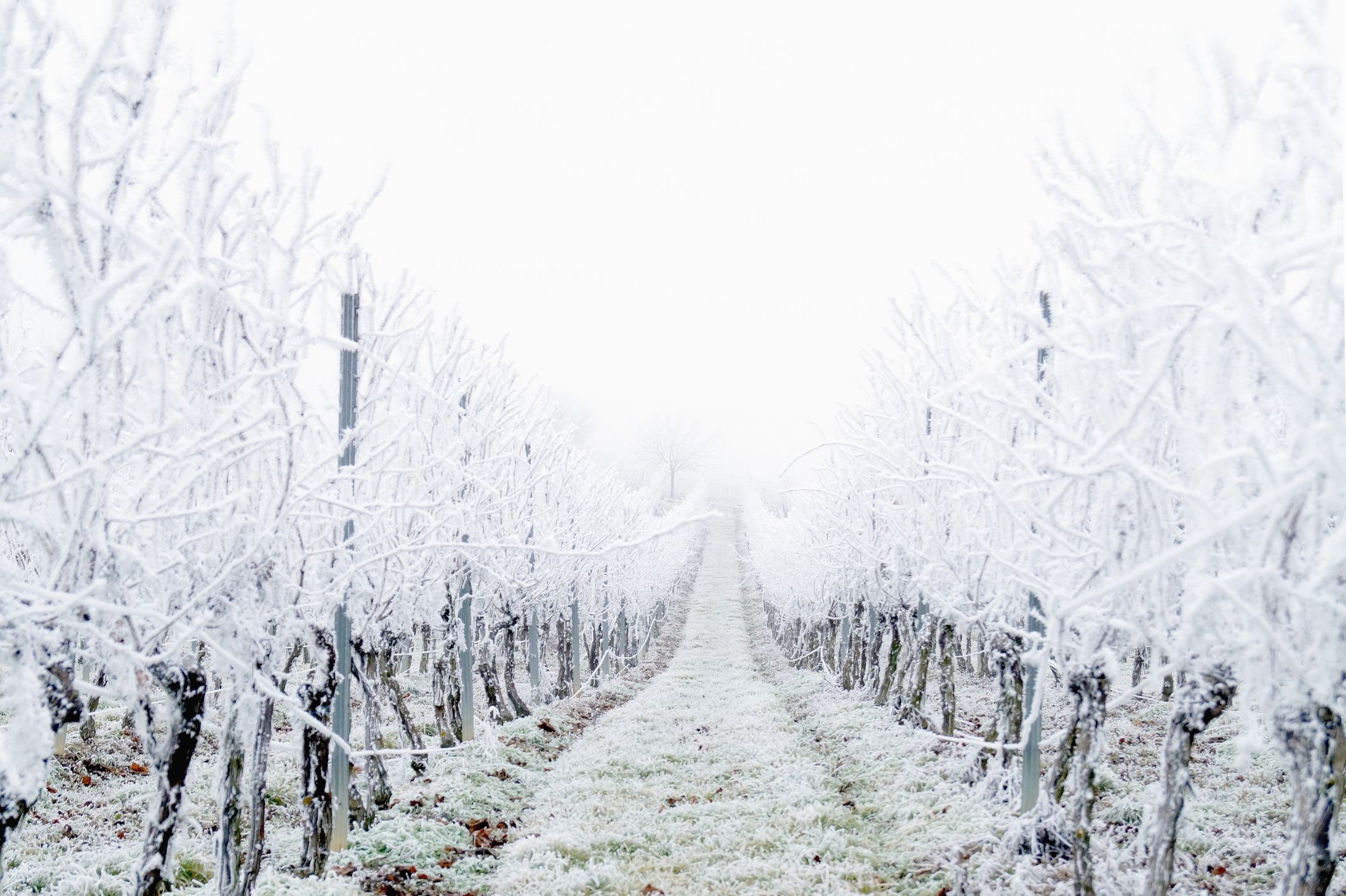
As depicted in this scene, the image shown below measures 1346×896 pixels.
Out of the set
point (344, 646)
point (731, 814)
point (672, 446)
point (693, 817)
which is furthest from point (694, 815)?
point (672, 446)

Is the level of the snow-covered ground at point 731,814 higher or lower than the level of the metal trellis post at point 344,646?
lower

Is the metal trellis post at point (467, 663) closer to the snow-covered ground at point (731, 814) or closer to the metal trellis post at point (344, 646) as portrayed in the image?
the snow-covered ground at point (731, 814)

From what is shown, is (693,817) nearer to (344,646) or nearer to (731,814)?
(731,814)

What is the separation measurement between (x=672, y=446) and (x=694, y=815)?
79176mm

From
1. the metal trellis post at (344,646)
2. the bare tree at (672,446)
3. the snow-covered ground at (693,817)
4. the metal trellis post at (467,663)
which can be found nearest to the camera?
the snow-covered ground at (693,817)

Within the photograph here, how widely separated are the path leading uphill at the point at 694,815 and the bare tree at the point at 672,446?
72.5 meters

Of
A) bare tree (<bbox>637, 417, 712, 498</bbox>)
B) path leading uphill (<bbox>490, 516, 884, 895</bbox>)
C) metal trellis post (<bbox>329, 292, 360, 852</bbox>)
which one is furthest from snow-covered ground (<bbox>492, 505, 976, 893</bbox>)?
bare tree (<bbox>637, 417, 712, 498</bbox>)

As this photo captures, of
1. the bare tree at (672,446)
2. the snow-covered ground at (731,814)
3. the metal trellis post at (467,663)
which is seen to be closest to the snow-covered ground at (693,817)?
the snow-covered ground at (731,814)

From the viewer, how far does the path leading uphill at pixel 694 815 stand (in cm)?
591

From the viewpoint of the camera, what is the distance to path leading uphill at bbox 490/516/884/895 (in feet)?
19.4

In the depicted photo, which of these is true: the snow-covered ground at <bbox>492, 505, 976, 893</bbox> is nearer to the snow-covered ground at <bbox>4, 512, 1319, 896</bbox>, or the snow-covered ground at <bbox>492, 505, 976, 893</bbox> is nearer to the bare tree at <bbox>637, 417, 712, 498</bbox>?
the snow-covered ground at <bbox>4, 512, 1319, 896</bbox>

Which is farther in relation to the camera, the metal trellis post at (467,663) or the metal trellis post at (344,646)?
the metal trellis post at (467,663)

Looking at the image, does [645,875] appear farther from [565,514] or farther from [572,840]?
[565,514]

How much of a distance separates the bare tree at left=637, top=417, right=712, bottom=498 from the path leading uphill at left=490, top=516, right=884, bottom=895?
7251cm
